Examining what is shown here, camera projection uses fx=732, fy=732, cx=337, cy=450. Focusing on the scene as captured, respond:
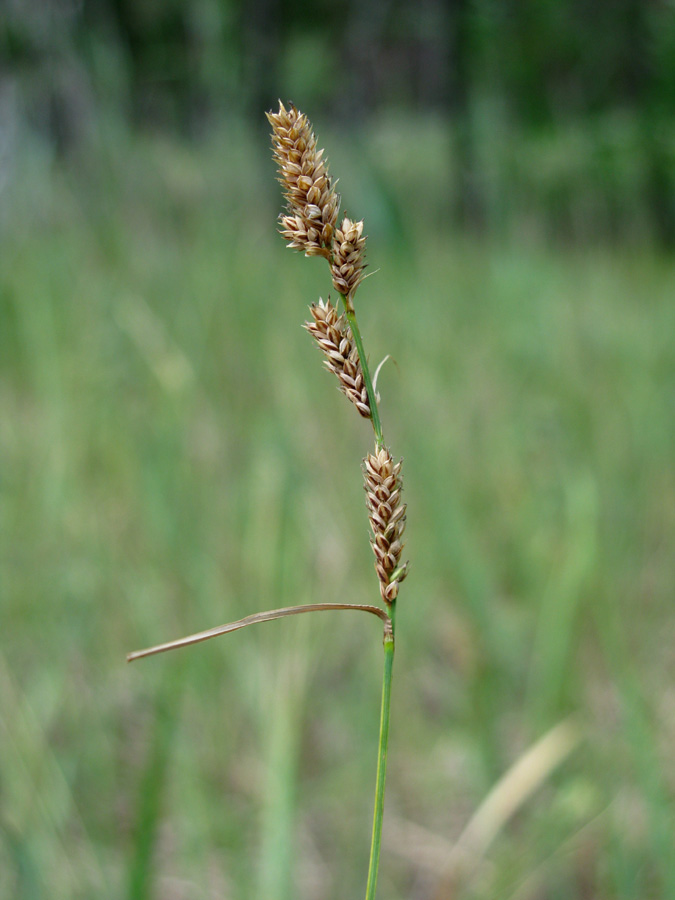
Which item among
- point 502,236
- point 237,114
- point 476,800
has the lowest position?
point 476,800

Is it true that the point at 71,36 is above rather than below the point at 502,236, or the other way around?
above

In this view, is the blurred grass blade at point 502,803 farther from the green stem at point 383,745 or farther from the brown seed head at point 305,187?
the brown seed head at point 305,187

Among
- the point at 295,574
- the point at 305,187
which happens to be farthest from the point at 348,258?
the point at 295,574

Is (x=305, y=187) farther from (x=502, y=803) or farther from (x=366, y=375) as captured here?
(x=502, y=803)

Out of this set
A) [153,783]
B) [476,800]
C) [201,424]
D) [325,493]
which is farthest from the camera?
[201,424]

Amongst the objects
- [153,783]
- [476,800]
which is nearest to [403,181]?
[476,800]

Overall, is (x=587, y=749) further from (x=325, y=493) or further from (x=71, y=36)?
(x=71, y=36)

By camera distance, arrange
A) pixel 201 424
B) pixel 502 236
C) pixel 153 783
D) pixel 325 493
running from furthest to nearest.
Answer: pixel 201 424 < pixel 325 493 < pixel 502 236 < pixel 153 783

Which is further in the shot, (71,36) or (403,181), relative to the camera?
(403,181)
